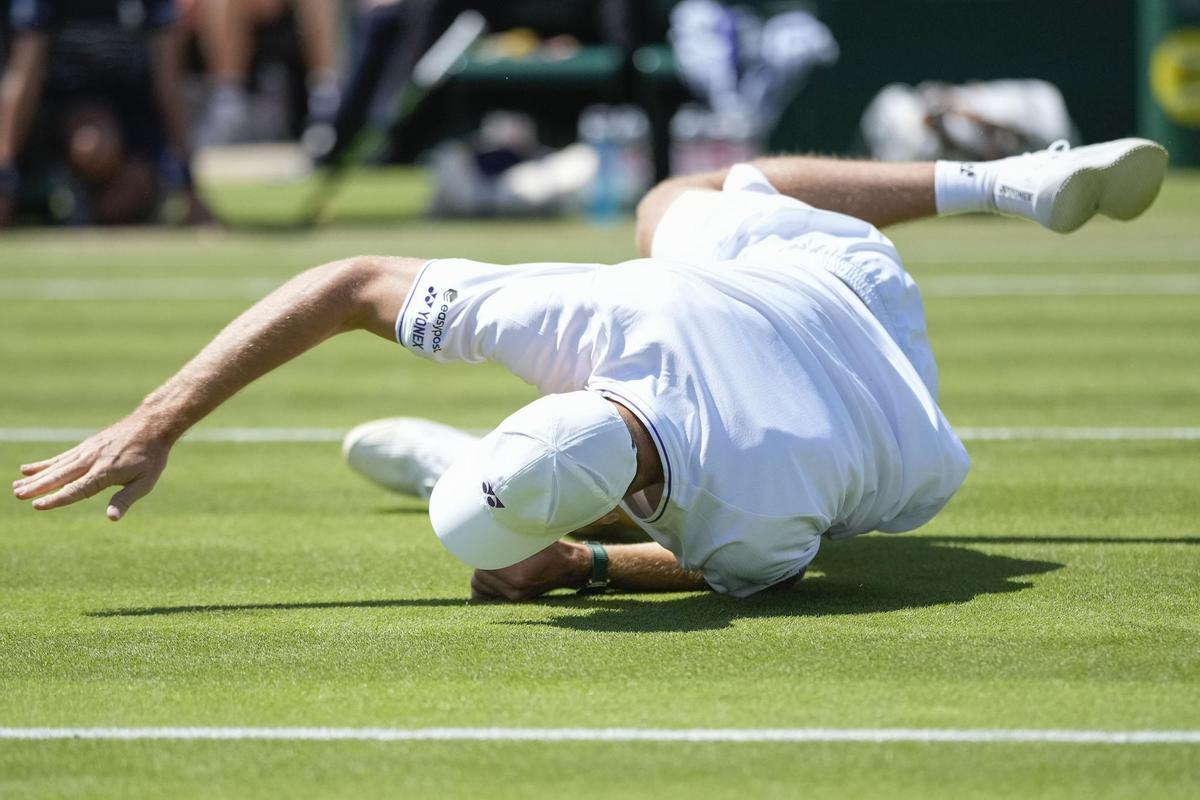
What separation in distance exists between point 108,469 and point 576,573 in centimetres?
119

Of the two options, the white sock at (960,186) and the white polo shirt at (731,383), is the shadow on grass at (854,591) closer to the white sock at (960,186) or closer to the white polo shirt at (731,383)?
the white polo shirt at (731,383)

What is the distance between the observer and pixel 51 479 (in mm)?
4316

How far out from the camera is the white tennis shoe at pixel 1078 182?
5344 millimetres

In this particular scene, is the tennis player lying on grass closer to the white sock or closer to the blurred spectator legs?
the white sock

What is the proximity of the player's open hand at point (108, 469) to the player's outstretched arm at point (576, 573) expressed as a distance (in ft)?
2.85

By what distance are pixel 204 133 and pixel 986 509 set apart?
20.2 metres

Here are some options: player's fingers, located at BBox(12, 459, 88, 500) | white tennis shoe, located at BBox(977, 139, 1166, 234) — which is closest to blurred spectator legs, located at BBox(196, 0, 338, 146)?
white tennis shoe, located at BBox(977, 139, 1166, 234)

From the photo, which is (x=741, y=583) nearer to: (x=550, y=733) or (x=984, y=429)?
(x=550, y=733)

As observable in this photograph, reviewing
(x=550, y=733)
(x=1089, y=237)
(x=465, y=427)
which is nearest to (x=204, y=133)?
(x=1089, y=237)

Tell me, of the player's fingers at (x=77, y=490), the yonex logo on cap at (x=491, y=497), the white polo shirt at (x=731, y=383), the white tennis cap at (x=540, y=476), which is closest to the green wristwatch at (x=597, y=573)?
the white polo shirt at (x=731, y=383)

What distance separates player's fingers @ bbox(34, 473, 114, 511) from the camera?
14.0 ft

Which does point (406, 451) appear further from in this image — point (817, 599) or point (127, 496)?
point (817, 599)

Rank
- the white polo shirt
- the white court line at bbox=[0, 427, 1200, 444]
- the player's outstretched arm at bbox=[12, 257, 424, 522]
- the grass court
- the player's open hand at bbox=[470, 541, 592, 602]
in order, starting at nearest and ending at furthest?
the grass court, the white polo shirt, the player's outstretched arm at bbox=[12, 257, 424, 522], the player's open hand at bbox=[470, 541, 592, 602], the white court line at bbox=[0, 427, 1200, 444]

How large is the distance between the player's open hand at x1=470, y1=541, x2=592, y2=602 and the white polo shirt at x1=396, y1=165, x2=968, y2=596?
284 mm
